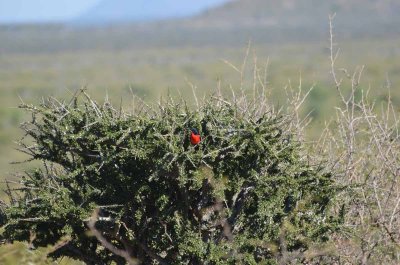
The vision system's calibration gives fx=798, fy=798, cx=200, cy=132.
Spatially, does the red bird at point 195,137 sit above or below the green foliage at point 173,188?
above

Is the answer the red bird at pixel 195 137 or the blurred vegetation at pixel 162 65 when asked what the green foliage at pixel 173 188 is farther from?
the blurred vegetation at pixel 162 65

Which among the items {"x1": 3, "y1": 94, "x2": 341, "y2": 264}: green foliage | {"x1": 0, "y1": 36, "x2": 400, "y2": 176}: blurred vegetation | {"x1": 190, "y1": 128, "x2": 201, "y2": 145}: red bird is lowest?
{"x1": 0, "y1": 36, "x2": 400, "y2": 176}: blurred vegetation

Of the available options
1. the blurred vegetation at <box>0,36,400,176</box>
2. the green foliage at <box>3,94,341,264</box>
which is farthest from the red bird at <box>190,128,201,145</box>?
the blurred vegetation at <box>0,36,400,176</box>

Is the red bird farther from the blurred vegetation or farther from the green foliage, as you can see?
the blurred vegetation

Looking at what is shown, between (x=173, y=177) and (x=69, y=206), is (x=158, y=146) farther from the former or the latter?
(x=69, y=206)

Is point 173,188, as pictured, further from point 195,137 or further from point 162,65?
point 162,65

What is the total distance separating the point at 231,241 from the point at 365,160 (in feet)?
9.31

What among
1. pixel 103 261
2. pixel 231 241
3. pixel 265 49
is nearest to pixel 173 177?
pixel 231 241

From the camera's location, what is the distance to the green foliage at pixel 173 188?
640 centimetres

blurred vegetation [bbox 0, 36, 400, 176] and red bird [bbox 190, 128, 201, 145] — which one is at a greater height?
red bird [bbox 190, 128, 201, 145]

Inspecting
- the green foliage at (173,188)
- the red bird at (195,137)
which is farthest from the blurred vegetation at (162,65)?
the red bird at (195,137)

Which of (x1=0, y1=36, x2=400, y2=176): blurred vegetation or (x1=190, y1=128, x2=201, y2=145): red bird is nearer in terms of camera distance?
(x1=190, y1=128, x2=201, y2=145): red bird

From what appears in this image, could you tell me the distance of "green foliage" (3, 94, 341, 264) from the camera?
640cm

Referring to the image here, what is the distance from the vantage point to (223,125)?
6.61m
